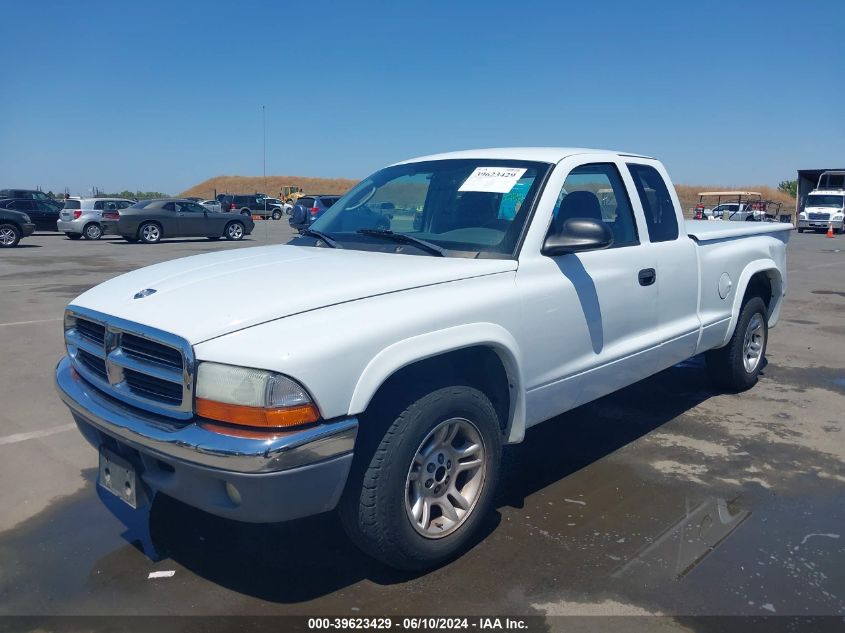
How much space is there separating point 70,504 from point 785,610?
3.61m

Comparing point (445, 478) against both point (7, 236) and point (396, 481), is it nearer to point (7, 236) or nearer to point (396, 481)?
point (396, 481)

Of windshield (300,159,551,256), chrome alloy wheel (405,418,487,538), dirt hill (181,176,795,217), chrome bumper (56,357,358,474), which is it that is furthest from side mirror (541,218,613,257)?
dirt hill (181,176,795,217)

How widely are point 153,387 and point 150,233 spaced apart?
2261cm

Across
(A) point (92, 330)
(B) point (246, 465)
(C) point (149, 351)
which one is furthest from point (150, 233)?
(B) point (246, 465)

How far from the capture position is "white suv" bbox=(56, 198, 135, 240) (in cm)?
2521

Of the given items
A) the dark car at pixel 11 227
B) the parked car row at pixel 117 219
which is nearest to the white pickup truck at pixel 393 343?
the dark car at pixel 11 227

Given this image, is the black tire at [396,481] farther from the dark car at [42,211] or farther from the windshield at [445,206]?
the dark car at [42,211]

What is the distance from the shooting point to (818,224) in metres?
34.9

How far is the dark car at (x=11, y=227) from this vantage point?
21.5 metres

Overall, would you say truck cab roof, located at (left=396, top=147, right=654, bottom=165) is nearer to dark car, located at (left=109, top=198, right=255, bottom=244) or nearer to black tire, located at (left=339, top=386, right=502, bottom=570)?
black tire, located at (left=339, top=386, right=502, bottom=570)

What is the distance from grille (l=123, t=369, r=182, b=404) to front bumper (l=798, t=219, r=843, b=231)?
1474 inches

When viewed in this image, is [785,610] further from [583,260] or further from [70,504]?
[70,504]

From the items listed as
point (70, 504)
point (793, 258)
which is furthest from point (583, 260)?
point (793, 258)

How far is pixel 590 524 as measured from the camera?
3783 mm
